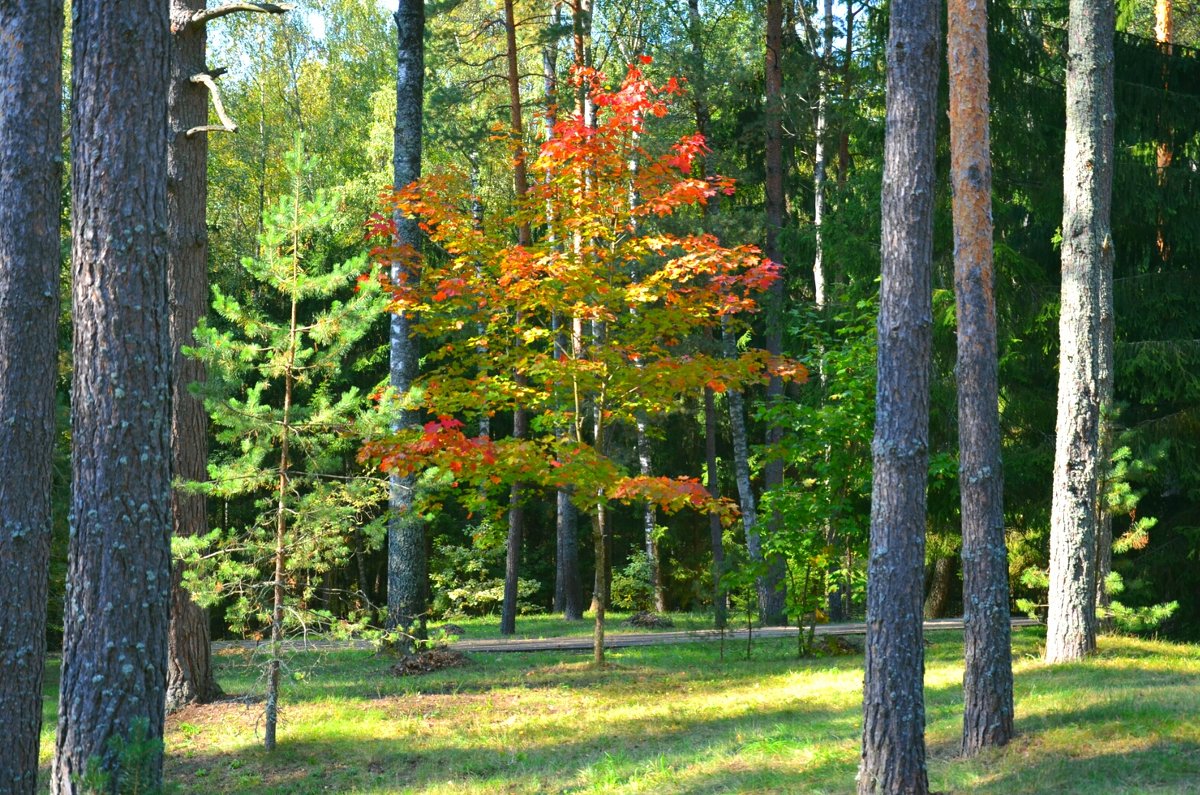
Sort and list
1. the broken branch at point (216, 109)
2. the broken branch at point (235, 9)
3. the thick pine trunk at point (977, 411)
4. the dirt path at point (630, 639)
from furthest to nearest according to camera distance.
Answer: the dirt path at point (630, 639)
the broken branch at point (235, 9)
the thick pine trunk at point (977, 411)
the broken branch at point (216, 109)

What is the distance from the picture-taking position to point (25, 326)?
6.92m

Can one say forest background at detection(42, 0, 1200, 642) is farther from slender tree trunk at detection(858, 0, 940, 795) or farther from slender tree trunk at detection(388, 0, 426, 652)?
slender tree trunk at detection(858, 0, 940, 795)

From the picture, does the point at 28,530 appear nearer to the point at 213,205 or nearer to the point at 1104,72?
the point at 1104,72

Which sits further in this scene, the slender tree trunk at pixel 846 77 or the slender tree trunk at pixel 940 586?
the slender tree trunk at pixel 940 586

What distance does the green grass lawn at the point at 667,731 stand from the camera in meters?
7.34

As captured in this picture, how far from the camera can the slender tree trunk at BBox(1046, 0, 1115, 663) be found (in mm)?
10977

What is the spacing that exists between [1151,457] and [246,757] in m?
11.8

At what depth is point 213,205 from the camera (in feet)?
111

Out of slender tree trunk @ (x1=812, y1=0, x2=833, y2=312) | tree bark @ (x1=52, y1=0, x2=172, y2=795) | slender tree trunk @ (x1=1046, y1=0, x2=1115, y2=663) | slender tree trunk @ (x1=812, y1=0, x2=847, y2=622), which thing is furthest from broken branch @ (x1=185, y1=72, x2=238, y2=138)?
slender tree trunk @ (x1=812, y1=0, x2=833, y2=312)

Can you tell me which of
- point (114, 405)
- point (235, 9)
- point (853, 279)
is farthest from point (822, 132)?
point (114, 405)

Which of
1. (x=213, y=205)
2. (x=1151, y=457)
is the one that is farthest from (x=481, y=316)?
(x=213, y=205)

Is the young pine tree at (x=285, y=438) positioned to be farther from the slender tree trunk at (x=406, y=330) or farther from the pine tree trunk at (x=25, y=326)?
the slender tree trunk at (x=406, y=330)

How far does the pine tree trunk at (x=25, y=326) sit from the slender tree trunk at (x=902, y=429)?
5.29 metres

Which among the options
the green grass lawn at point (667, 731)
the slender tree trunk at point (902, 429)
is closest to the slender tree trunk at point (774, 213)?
the green grass lawn at point (667, 731)
